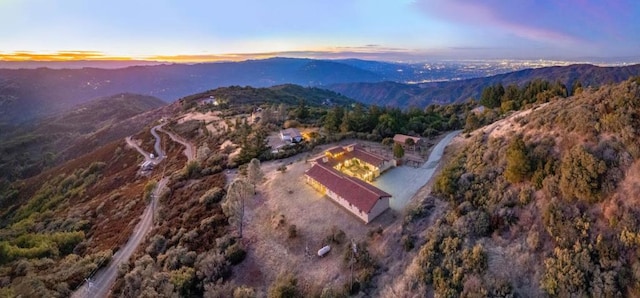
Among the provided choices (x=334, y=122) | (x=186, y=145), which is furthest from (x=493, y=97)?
(x=186, y=145)

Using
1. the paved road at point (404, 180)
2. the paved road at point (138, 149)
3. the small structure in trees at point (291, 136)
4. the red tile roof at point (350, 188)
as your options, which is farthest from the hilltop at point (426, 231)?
the paved road at point (138, 149)

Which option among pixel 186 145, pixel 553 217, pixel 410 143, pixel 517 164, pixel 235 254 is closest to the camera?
pixel 553 217

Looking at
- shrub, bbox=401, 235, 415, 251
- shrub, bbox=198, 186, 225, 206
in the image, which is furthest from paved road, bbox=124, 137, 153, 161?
shrub, bbox=401, 235, 415, 251

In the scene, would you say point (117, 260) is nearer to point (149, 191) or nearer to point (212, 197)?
point (212, 197)

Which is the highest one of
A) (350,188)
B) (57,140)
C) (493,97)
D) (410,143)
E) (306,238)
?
(493,97)

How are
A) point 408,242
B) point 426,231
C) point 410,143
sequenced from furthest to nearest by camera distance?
1. point 410,143
2. point 426,231
3. point 408,242

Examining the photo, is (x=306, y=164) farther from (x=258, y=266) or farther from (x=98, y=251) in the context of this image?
(x=98, y=251)

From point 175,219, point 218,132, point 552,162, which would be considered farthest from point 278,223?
point 218,132

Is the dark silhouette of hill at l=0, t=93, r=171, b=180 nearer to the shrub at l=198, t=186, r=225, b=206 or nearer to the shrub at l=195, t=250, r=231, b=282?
the shrub at l=198, t=186, r=225, b=206
